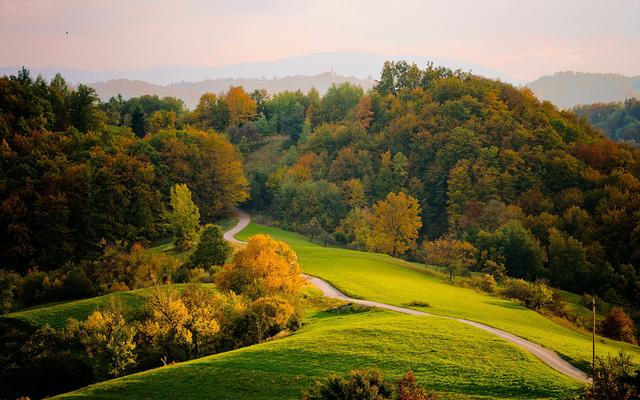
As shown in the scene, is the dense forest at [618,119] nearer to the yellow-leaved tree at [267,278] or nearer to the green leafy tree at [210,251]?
the green leafy tree at [210,251]

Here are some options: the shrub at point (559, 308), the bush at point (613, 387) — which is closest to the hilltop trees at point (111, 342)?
the bush at point (613, 387)

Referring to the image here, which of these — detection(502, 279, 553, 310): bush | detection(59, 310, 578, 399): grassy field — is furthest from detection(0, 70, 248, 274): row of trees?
detection(502, 279, 553, 310): bush

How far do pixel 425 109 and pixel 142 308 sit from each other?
84739 mm

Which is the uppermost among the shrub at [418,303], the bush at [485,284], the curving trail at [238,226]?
the shrub at [418,303]

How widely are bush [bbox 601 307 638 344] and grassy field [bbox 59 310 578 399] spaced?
22.8 m

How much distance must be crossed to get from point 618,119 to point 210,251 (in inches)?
5679

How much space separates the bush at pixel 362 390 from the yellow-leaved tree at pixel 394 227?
62012 millimetres

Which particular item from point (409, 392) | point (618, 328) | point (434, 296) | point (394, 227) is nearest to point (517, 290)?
point (618, 328)

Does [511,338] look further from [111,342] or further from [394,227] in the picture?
[394,227]

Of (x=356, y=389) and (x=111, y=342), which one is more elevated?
(x=356, y=389)

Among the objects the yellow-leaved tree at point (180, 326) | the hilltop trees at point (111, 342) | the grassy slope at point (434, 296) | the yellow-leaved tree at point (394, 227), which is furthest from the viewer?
the yellow-leaved tree at point (394, 227)

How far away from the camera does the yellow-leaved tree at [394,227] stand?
83938 mm

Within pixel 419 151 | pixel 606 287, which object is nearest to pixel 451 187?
pixel 419 151

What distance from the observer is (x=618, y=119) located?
15650 cm
